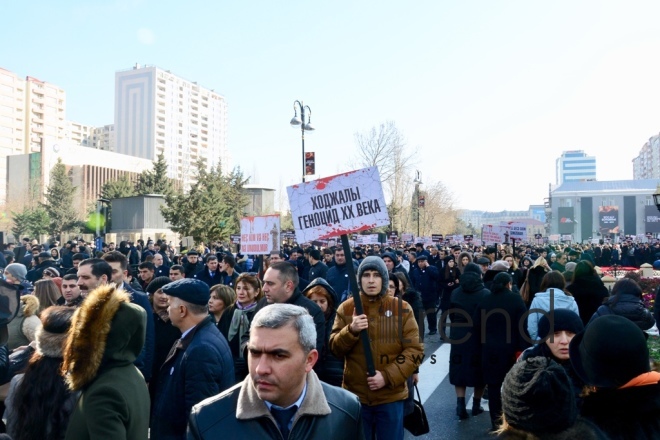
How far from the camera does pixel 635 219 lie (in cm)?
11419

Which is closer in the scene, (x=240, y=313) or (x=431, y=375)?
(x=240, y=313)

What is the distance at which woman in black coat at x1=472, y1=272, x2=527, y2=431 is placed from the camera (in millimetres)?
6637

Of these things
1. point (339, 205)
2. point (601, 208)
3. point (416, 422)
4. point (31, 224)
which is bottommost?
point (416, 422)

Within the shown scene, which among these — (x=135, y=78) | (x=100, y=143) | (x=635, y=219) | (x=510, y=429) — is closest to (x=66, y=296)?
(x=510, y=429)

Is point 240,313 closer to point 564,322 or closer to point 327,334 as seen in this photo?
point 327,334

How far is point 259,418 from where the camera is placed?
238 cm

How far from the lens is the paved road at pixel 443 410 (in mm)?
6563

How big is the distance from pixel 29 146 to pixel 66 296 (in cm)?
13051

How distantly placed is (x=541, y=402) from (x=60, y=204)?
227 ft

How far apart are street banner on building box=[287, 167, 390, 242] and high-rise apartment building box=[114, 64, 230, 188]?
126 meters

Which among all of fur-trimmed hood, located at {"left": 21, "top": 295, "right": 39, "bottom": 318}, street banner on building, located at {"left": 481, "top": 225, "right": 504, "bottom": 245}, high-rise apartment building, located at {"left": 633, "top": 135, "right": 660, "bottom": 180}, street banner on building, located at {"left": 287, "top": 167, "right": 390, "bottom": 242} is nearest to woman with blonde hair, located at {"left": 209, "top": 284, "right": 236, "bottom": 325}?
street banner on building, located at {"left": 287, "top": 167, "right": 390, "bottom": 242}

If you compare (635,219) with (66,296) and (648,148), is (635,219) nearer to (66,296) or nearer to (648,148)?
(648,148)

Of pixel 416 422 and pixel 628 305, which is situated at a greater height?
pixel 628 305

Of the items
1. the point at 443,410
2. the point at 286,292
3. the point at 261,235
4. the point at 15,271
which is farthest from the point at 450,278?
the point at 286,292
